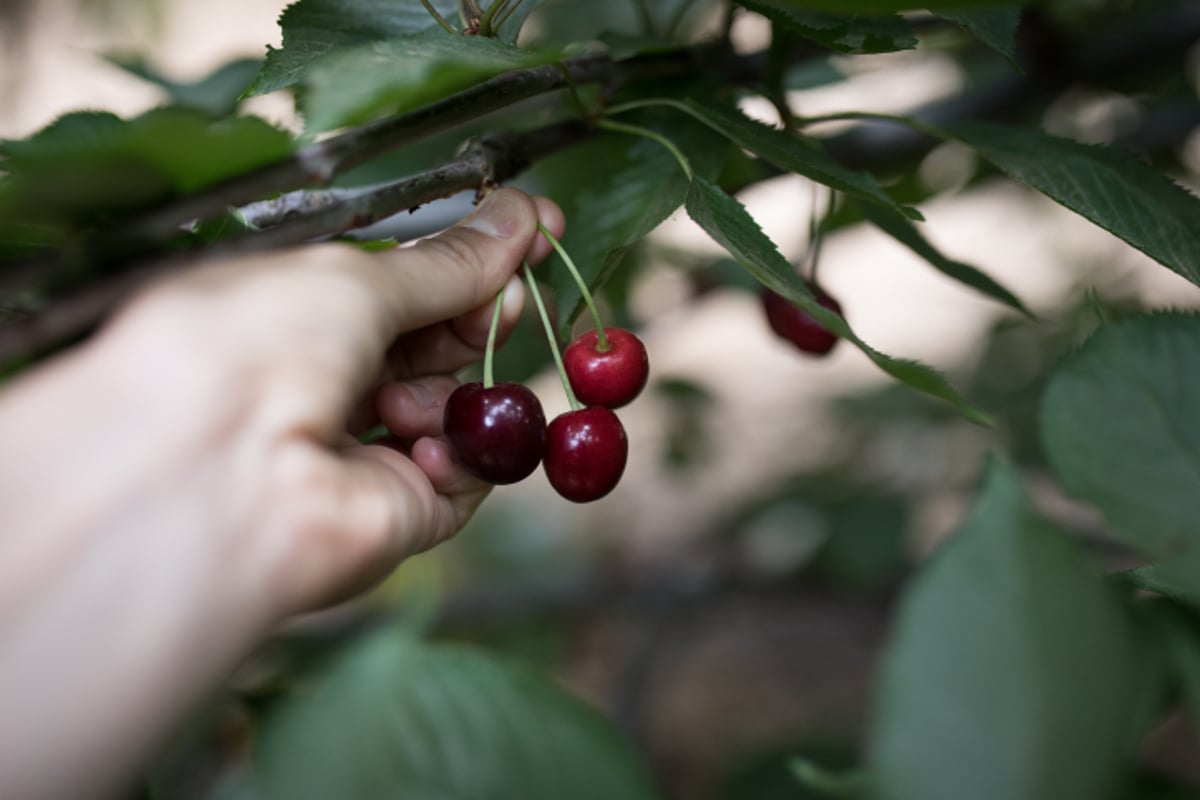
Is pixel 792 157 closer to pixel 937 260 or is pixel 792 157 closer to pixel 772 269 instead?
pixel 772 269

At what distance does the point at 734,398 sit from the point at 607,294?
4.21 feet

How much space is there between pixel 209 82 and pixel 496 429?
699 millimetres

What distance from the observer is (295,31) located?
56 centimetres

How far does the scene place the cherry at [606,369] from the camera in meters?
0.56

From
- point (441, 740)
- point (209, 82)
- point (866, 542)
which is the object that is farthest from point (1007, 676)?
point (866, 542)

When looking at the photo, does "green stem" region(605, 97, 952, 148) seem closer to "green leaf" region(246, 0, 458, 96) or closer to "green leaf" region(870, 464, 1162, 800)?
"green leaf" region(246, 0, 458, 96)

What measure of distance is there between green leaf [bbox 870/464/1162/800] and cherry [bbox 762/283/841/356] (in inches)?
18.1

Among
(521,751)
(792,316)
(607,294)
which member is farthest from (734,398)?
(521,751)

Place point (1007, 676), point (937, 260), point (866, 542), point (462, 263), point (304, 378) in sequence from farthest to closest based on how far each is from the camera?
point (866, 542), point (937, 260), point (462, 263), point (304, 378), point (1007, 676)

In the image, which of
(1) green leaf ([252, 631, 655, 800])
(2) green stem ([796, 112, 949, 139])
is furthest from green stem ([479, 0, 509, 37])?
(1) green leaf ([252, 631, 655, 800])

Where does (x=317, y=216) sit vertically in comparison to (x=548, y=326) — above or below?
above

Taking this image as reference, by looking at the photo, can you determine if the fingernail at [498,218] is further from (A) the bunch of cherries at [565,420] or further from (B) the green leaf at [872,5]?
(B) the green leaf at [872,5]

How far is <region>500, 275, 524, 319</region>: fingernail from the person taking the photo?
0.56 m

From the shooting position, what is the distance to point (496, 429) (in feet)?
1.64
